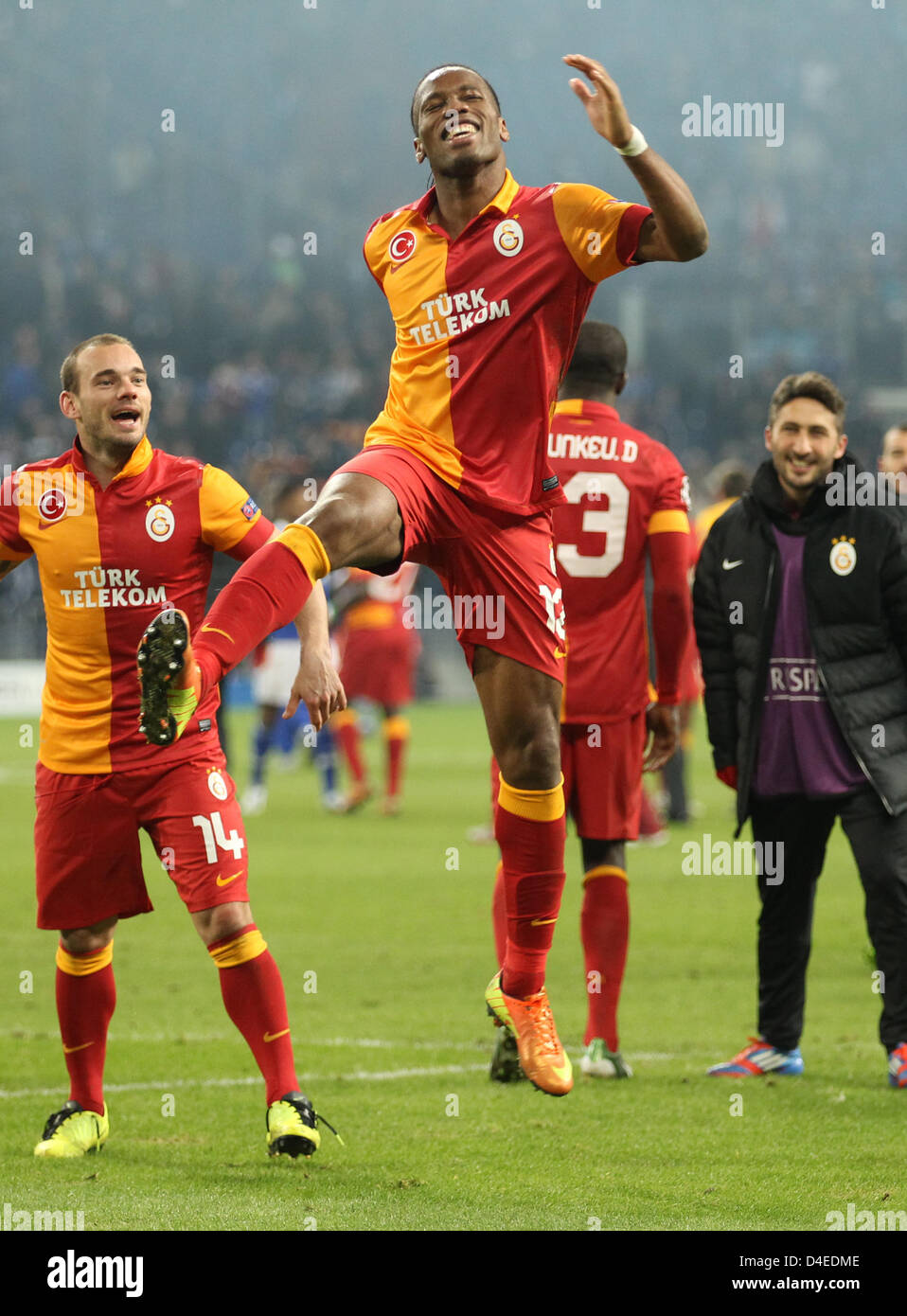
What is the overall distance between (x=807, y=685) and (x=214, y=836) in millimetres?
2127

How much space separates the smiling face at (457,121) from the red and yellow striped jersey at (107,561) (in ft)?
3.58

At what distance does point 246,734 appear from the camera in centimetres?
2088

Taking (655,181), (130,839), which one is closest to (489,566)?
(655,181)

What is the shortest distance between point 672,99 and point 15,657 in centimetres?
2110

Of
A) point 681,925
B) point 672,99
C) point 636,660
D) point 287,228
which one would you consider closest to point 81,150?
point 287,228

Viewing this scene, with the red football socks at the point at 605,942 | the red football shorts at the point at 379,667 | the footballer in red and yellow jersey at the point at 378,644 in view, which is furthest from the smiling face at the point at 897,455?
the red football shorts at the point at 379,667

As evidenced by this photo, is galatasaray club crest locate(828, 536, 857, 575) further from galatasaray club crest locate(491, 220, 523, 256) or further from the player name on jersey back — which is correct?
galatasaray club crest locate(491, 220, 523, 256)

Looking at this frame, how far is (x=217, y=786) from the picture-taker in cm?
473

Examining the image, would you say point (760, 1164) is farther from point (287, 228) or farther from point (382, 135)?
point (382, 135)

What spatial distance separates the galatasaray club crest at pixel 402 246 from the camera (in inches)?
173

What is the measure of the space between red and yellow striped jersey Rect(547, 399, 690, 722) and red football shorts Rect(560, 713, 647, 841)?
0.18 ft

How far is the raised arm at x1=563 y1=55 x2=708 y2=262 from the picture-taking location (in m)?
3.79

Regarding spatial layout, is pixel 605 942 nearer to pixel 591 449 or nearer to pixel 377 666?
pixel 591 449

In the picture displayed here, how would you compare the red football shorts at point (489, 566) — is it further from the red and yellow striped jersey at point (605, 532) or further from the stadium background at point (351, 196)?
the stadium background at point (351, 196)
